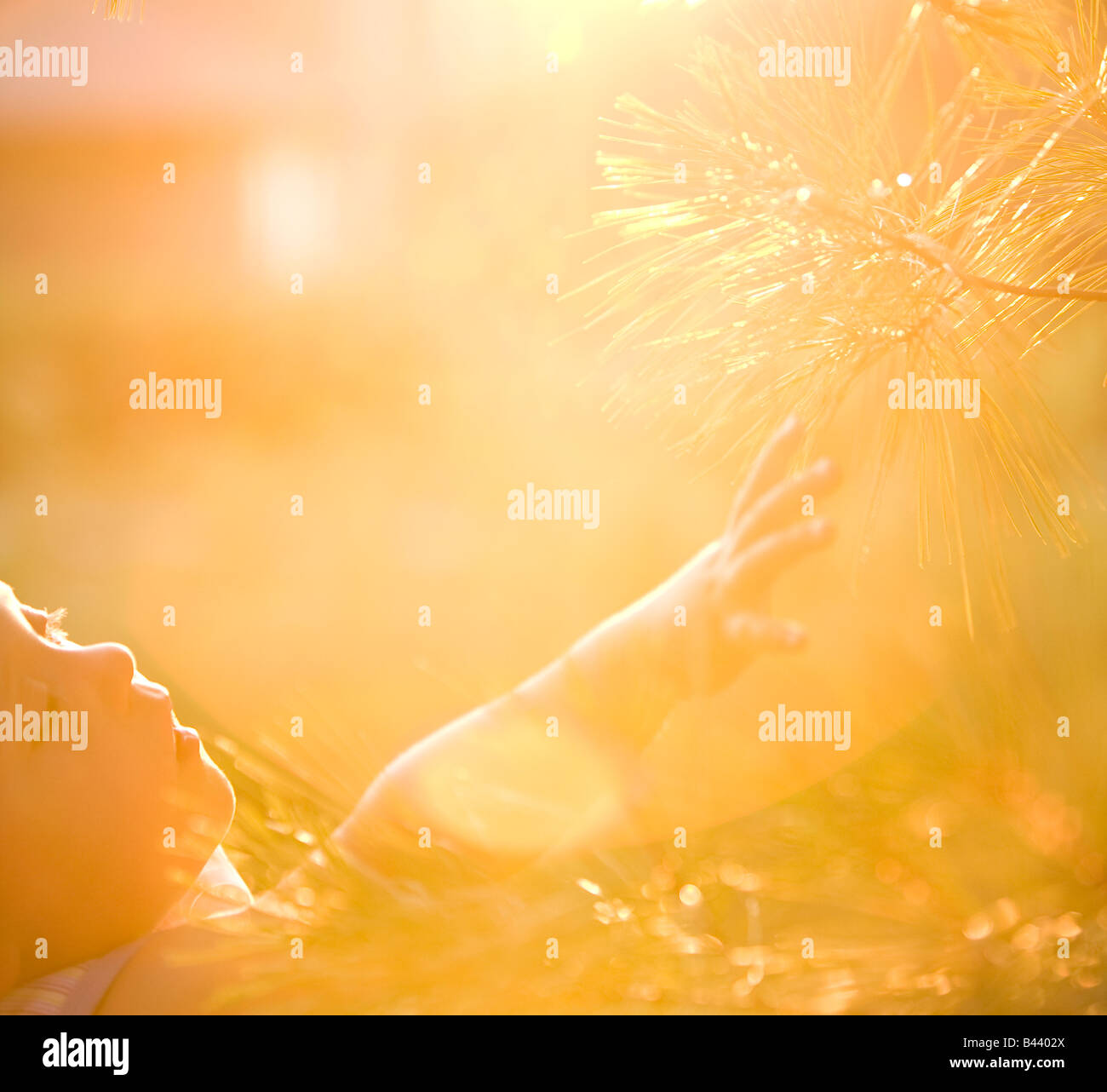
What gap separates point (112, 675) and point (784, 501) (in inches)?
14.9

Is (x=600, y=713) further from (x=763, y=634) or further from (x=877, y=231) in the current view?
(x=877, y=231)

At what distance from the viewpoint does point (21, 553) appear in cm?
141

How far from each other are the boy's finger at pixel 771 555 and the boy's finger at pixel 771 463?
0.03 m

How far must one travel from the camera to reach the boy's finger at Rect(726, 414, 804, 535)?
0.39 meters

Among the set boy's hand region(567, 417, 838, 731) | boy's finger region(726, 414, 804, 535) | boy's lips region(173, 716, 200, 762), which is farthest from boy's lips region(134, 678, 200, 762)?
boy's finger region(726, 414, 804, 535)

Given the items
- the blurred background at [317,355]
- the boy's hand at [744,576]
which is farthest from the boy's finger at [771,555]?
the blurred background at [317,355]

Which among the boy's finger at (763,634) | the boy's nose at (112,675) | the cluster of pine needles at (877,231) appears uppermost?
the cluster of pine needles at (877,231)

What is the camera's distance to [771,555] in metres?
0.37

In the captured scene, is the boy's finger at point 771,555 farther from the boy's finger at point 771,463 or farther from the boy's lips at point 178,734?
the boy's lips at point 178,734

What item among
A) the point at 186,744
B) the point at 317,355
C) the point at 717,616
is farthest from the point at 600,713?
the point at 317,355

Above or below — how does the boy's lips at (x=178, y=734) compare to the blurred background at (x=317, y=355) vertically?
below

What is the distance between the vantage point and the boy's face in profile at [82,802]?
42 centimetres

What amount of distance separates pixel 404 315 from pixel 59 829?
1214mm
